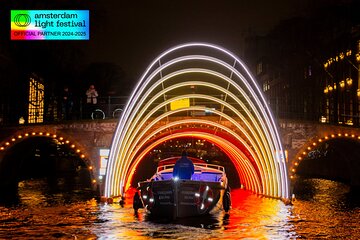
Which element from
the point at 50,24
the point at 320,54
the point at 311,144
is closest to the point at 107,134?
the point at 311,144

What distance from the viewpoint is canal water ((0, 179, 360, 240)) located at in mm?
21906

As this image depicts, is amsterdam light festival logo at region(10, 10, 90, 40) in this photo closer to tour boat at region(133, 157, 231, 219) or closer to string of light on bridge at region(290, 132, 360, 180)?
string of light on bridge at region(290, 132, 360, 180)

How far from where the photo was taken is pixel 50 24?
4412 cm

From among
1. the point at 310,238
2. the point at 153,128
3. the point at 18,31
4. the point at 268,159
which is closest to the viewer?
the point at 310,238

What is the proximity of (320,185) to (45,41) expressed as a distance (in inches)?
845

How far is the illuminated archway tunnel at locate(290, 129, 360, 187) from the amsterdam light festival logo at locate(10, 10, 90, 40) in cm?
1684

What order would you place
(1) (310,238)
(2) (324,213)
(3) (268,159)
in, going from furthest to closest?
(3) (268,159)
(2) (324,213)
(1) (310,238)

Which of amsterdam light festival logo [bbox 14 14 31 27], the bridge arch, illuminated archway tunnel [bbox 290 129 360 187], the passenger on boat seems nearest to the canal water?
the passenger on boat

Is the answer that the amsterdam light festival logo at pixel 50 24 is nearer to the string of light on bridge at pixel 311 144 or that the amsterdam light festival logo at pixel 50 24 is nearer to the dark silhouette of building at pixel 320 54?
the dark silhouette of building at pixel 320 54

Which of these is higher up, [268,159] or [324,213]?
[268,159]

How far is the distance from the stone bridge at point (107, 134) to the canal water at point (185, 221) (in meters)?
2.67

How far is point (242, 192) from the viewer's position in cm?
4038

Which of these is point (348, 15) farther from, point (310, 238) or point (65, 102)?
point (310, 238)

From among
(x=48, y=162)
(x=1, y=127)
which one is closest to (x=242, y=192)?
(x=1, y=127)
